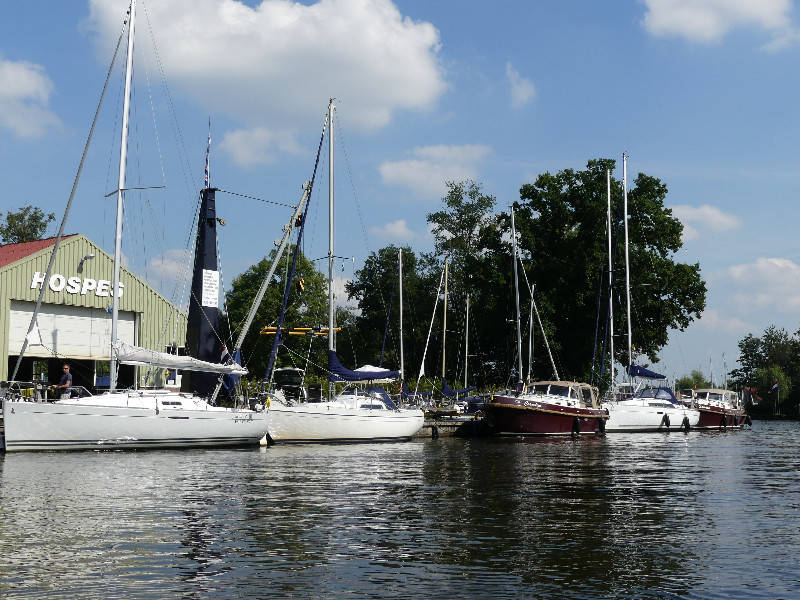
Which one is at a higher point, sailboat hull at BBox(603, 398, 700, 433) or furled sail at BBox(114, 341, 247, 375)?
furled sail at BBox(114, 341, 247, 375)

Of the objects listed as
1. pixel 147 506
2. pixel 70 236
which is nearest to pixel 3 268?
pixel 70 236

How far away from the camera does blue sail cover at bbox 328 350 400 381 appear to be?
42562 mm

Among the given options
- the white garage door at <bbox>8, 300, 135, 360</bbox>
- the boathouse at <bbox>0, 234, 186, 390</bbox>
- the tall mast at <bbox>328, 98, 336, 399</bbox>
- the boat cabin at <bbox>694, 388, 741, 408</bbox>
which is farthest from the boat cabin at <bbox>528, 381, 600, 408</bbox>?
the white garage door at <bbox>8, 300, 135, 360</bbox>

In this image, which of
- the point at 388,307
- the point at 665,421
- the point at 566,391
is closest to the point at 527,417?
the point at 566,391

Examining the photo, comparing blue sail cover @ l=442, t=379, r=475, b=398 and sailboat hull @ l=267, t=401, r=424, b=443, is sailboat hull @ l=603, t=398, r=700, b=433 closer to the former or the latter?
blue sail cover @ l=442, t=379, r=475, b=398

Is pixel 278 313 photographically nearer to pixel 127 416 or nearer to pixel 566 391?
pixel 566 391

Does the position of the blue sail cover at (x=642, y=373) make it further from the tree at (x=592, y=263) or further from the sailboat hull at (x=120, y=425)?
the sailboat hull at (x=120, y=425)

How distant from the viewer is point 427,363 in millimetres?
89688

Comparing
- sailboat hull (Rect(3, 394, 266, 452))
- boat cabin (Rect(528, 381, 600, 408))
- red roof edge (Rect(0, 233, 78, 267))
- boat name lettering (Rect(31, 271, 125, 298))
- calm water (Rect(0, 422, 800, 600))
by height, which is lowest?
calm water (Rect(0, 422, 800, 600))

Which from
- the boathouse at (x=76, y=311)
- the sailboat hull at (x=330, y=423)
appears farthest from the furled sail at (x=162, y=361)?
the boathouse at (x=76, y=311)

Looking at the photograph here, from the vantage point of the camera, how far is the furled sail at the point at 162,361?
1415 inches

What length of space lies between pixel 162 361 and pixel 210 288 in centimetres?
382

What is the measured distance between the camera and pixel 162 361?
121ft

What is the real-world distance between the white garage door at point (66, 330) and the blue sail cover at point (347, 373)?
13.7 meters
